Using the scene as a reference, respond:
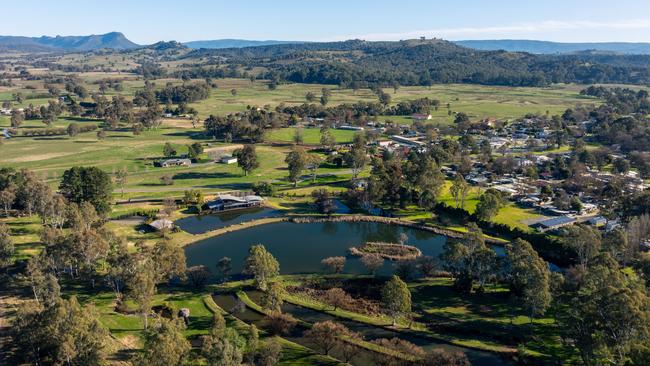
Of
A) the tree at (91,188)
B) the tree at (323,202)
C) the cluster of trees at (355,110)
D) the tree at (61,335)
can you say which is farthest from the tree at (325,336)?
the cluster of trees at (355,110)

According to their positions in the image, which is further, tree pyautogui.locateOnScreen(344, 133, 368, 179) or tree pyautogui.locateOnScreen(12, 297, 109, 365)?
tree pyautogui.locateOnScreen(344, 133, 368, 179)

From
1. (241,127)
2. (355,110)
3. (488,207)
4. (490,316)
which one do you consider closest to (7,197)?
(490,316)

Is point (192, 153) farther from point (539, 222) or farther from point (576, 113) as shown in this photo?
point (576, 113)

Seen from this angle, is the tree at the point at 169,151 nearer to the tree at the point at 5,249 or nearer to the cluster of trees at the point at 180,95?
the tree at the point at 5,249

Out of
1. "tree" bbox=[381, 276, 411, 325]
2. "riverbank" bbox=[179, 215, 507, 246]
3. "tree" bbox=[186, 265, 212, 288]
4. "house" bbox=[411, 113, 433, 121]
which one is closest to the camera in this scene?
"tree" bbox=[381, 276, 411, 325]

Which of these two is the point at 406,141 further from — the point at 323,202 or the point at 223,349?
the point at 223,349

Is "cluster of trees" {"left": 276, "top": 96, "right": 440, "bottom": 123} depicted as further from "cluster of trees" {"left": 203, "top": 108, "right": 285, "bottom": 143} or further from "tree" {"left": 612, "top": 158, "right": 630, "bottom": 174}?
"tree" {"left": 612, "top": 158, "right": 630, "bottom": 174}

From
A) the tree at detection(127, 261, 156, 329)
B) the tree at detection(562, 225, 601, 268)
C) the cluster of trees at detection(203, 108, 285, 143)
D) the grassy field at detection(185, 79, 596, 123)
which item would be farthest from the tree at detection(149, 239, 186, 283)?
the grassy field at detection(185, 79, 596, 123)

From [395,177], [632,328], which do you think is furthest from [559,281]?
[395,177]
